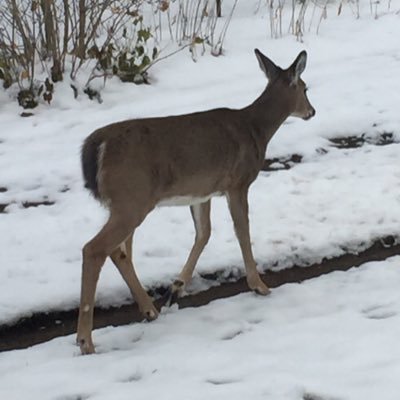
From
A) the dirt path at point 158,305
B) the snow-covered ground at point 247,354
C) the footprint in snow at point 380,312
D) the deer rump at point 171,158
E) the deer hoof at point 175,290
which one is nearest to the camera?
the snow-covered ground at point 247,354

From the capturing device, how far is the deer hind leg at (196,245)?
5.93 meters

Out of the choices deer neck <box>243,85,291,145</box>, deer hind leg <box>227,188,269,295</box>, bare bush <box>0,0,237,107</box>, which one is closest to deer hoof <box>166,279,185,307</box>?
deer hind leg <box>227,188,269,295</box>

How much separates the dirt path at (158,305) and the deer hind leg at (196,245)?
92 mm

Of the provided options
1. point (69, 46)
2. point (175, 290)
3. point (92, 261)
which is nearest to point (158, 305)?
A: point (175, 290)

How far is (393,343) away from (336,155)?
371 centimetres

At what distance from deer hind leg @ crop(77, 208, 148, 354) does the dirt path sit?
0.46 m

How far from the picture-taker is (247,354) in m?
4.81

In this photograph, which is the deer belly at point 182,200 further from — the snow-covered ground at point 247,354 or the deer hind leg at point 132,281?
the snow-covered ground at point 247,354

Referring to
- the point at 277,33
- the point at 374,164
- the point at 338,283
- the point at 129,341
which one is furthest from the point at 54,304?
the point at 277,33

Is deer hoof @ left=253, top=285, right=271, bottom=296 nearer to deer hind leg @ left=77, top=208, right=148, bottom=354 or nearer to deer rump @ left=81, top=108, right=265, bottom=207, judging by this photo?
deer rump @ left=81, top=108, right=265, bottom=207

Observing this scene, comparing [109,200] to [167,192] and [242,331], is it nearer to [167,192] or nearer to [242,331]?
[167,192]

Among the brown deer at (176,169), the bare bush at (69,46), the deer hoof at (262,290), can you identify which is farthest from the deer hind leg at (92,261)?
the bare bush at (69,46)

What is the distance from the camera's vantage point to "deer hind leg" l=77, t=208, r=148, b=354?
16.7ft

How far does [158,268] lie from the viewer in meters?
6.21
